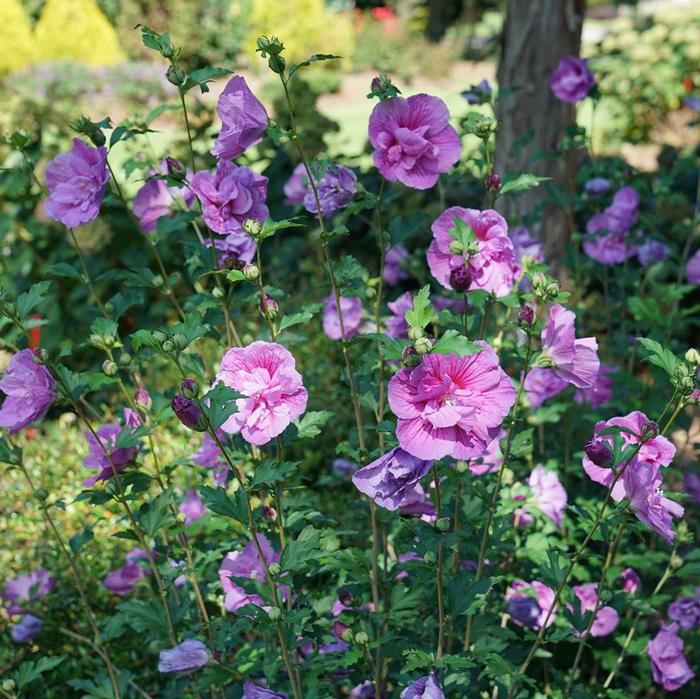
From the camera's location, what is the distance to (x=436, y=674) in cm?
144

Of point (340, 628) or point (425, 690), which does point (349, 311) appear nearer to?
point (340, 628)

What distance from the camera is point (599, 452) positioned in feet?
4.44

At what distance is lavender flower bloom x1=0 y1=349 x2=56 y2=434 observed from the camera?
1436 mm

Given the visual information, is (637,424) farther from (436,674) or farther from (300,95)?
(300,95)

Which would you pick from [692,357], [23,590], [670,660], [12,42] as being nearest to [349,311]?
[692,357]

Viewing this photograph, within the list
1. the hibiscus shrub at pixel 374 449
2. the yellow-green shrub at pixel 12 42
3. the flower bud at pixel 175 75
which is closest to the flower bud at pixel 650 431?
the hibiscus shrub at pixel 374 449

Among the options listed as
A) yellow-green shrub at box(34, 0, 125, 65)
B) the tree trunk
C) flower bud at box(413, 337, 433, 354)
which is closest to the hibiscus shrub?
flower bud at box(413, 337, 433, 354)

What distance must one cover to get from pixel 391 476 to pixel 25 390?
68 centimetres

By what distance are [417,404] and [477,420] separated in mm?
91

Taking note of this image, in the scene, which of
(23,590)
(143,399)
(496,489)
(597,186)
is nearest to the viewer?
(496,489)

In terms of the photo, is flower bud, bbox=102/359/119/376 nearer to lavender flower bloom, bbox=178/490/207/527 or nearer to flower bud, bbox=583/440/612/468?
lavender flower bloom, bbox=178/490/207/527

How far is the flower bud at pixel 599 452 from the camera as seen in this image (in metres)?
1.35

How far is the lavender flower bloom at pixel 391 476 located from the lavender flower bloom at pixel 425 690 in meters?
0.32

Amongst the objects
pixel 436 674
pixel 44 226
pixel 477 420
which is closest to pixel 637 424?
pixel 477 420
